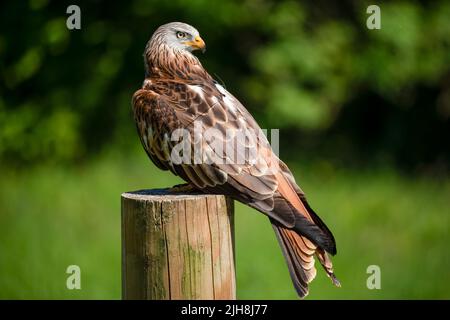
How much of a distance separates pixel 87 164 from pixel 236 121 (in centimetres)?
613

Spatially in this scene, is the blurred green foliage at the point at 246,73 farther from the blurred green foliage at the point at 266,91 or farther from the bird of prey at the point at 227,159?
the bird of prey at the point at 227,159

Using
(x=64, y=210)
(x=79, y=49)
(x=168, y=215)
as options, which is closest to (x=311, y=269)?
(x=168, y=215)

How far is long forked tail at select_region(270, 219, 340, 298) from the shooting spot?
4.36 meters

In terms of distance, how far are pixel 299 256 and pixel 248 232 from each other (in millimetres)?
3963

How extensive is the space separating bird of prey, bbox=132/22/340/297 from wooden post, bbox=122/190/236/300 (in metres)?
0.37

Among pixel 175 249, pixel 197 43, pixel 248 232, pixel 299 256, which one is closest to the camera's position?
pixel 175 249

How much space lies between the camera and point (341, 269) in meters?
7.96

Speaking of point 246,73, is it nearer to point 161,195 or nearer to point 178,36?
point 178,36

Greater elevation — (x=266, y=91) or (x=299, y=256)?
(x=266, y=91)

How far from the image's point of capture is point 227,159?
4.53m

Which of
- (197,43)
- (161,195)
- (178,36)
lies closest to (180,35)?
(178,36)

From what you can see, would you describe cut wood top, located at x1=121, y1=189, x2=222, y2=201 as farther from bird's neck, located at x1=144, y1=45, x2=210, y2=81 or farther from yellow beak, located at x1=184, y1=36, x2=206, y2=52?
yellow beak, located at x1=184, y1=36, x2=206, y2=52

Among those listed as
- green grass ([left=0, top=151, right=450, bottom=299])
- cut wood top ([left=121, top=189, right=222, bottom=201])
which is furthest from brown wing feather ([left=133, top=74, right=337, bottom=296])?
green grass ([left=0, top=151, right=450, bottom=299])

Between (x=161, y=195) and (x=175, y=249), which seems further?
(x=161, y=195)
